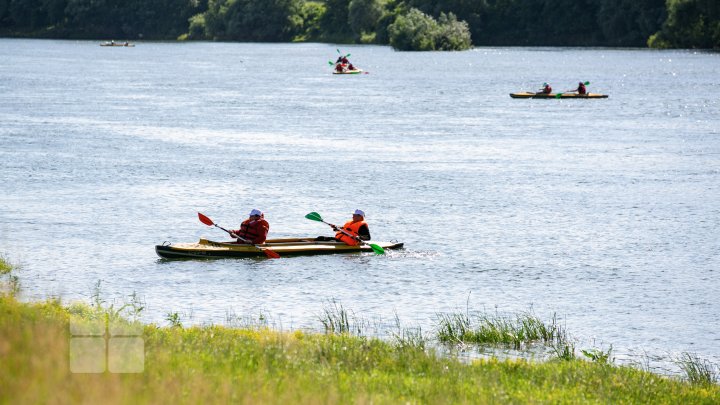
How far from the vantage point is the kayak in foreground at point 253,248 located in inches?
1228

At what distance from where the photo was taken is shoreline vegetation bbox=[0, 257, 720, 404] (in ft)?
37.9

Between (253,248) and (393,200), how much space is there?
11.8 meters

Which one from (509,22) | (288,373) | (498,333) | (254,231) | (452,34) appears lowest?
(254,231)

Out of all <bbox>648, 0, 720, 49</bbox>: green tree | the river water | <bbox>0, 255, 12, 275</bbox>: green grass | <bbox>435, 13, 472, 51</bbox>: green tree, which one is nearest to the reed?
the river water

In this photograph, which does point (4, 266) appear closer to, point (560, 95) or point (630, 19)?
point (560, 95)

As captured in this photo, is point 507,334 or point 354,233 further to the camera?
point 354,233

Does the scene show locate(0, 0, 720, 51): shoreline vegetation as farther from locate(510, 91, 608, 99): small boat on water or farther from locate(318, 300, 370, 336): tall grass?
locate(318, 300, 370, 336): tall grass

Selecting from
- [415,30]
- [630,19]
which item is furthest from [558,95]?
[630,19]

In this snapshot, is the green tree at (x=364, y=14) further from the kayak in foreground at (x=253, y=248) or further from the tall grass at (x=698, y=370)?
the tall grass at (x=698, y=370)

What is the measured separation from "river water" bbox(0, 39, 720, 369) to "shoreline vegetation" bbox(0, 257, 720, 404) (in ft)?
13.4

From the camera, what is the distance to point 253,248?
31547 millimetres

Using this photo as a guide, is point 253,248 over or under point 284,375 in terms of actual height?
under

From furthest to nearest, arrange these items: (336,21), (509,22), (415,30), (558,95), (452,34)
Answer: (336,21), (509,22), (452,34), (415,30), (558,95)

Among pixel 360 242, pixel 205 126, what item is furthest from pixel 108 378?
pixel 205 126
